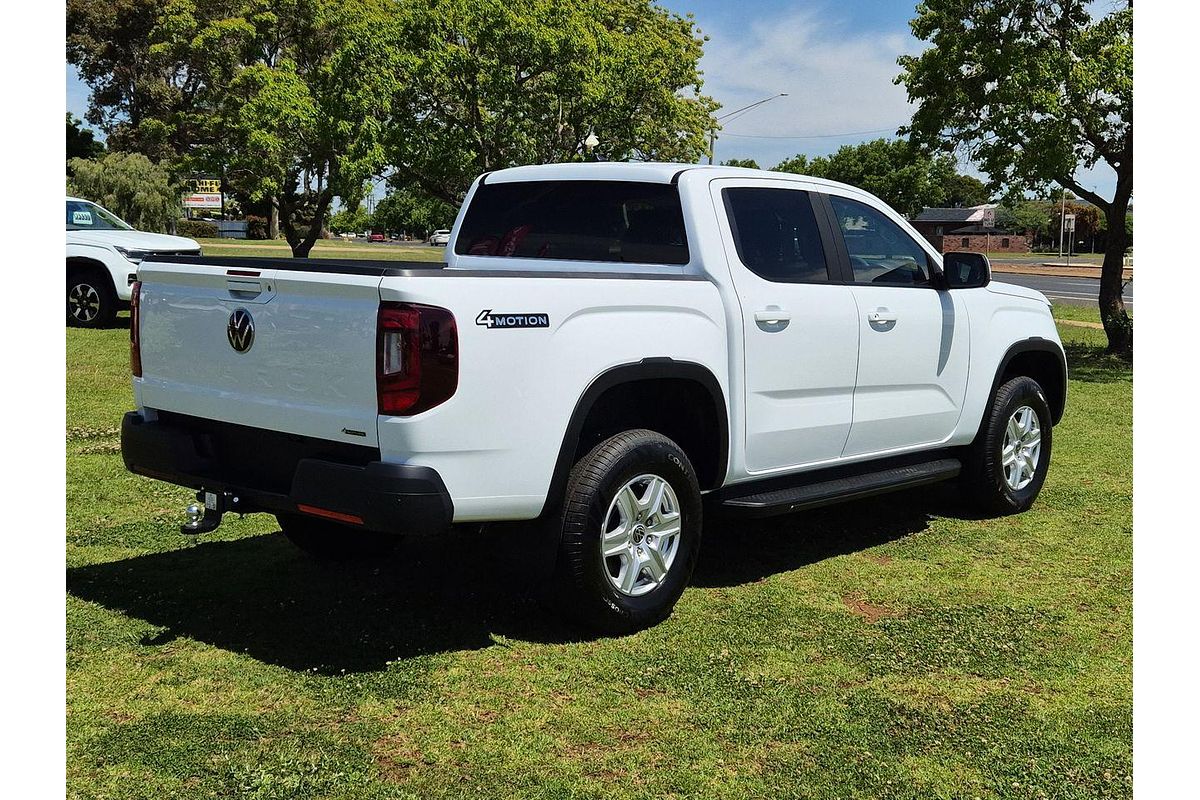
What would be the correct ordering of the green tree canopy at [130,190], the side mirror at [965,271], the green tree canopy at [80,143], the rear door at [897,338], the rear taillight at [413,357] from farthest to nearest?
the green tree canopy at [80,143]
the green tree canopy at [130,190]
the side mirror at [965,271]
the rear door at [897,338]
the rear taillight at [413,357]

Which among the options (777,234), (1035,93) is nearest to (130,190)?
(1035,93)

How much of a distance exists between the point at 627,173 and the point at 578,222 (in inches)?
13.9

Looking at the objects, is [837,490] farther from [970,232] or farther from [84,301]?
[970,232]

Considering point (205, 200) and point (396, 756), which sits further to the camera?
point (205, 200)

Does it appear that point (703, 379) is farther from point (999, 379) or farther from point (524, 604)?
point (999, 379)

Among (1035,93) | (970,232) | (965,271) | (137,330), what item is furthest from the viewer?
(970,232)

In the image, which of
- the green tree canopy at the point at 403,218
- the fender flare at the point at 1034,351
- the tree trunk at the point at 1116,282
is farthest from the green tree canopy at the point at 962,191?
the fender flare at the point at 1034,351

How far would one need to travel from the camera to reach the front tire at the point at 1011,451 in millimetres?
6828

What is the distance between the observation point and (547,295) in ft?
14.0

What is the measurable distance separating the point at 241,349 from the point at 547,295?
1240 mm

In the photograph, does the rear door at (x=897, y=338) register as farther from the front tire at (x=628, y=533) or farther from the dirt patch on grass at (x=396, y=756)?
the dirt patch on grass at (x=396, y=756)

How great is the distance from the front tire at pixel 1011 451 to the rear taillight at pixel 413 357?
401cm

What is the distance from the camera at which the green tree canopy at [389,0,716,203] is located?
25094mm

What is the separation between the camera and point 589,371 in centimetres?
446
